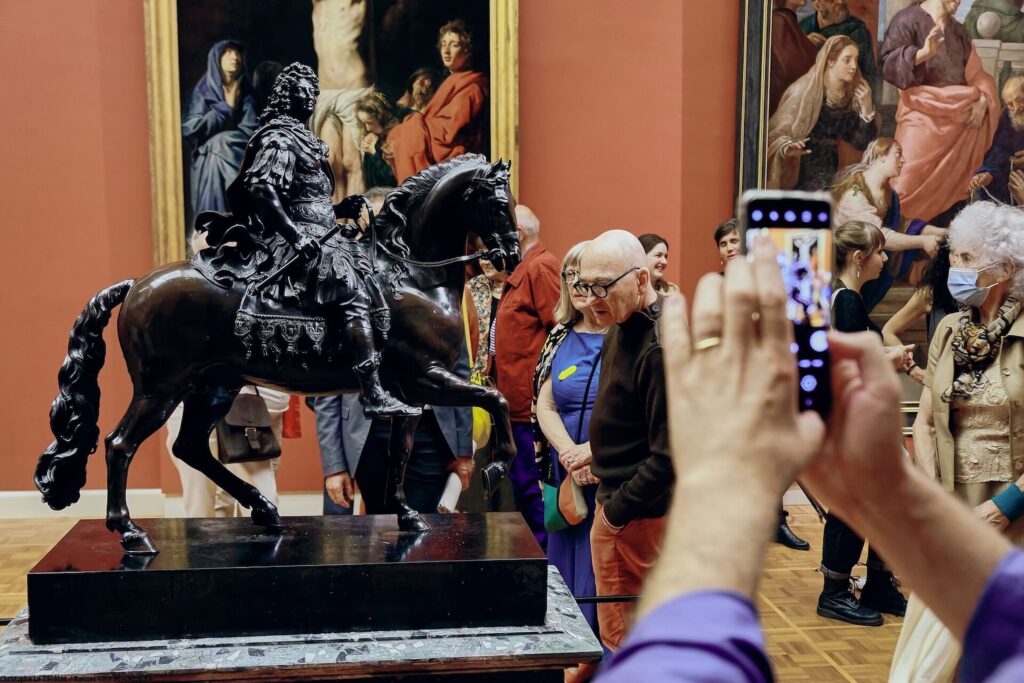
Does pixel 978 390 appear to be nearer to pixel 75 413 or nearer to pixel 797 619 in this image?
pixel 797 619

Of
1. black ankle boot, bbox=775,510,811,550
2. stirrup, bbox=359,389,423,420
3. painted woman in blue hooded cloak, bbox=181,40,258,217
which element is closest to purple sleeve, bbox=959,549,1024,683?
stirrup, bbox=359,389,423,420

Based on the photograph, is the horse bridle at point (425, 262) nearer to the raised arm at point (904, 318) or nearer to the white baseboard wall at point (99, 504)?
the white baseboard wall at point (99, 504)

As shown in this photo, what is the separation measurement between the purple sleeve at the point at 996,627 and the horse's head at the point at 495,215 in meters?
2.23

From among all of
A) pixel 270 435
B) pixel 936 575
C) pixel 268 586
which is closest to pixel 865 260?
pixel 270 435

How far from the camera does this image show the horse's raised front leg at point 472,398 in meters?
2.94

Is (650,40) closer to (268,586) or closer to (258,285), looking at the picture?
(258,285)

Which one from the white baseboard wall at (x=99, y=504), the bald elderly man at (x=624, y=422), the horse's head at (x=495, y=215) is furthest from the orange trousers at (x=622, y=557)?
the white baseboard wall at (x=99, y=504)

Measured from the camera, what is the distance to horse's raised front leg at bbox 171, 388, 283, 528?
3.00 meters

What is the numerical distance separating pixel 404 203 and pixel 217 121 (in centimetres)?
411

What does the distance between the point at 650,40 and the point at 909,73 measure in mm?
2121

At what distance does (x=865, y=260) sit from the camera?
15.3ft

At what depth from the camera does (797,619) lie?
4.85 metres

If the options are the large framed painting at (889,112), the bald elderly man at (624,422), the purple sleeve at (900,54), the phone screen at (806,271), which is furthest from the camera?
the purple sleeve at (900,54)

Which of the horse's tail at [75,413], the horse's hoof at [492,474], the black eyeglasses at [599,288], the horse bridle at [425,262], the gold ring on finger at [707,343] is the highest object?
the gold ring on finger at [707,343]
